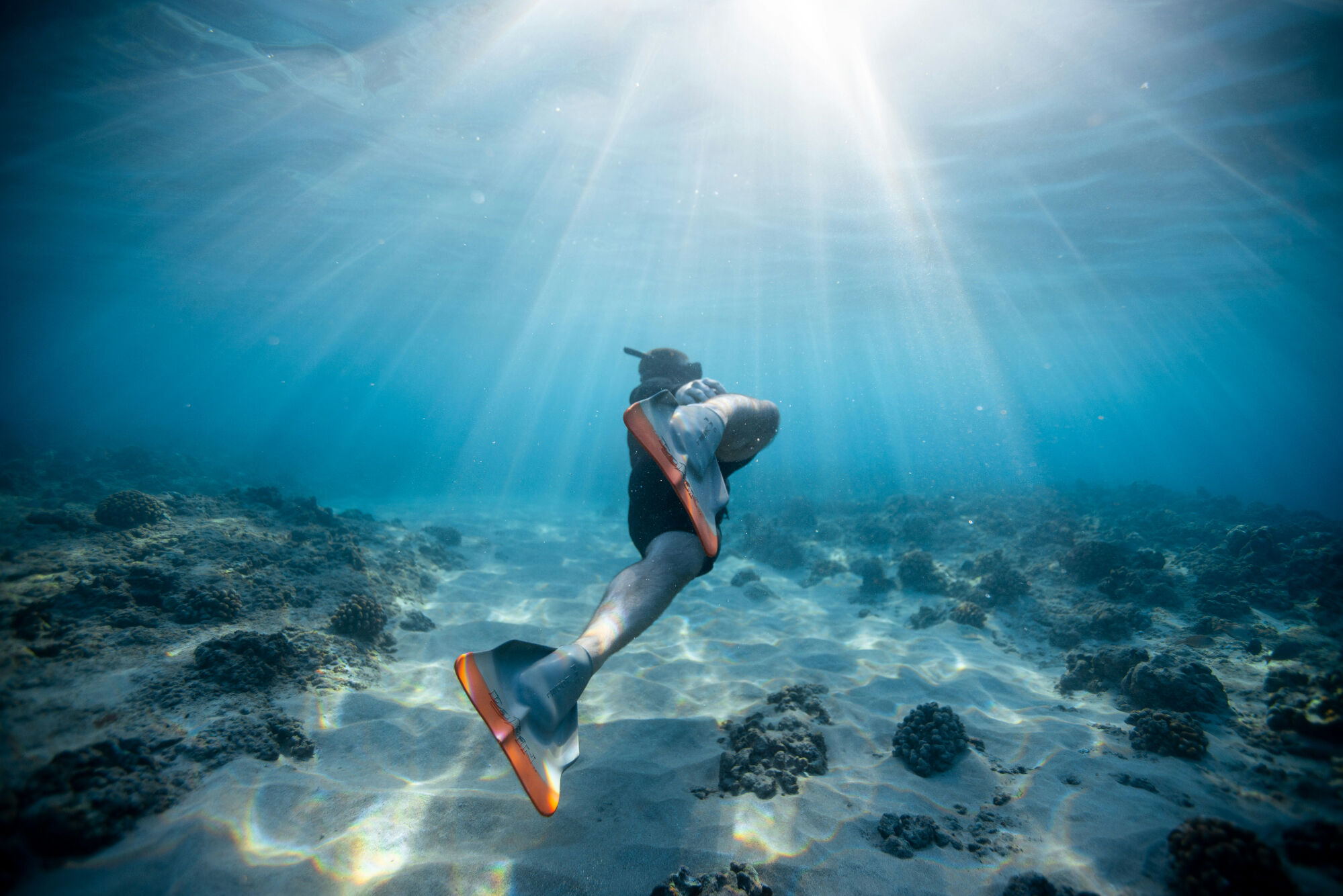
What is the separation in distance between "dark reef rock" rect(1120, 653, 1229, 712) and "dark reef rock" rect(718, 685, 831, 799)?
299 centimetres

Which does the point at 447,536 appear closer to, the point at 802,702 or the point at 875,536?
the point at 802,702

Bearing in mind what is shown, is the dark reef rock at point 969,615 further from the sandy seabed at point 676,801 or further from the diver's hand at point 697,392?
the diver's hand at point 697,392

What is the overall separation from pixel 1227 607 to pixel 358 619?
475 inches

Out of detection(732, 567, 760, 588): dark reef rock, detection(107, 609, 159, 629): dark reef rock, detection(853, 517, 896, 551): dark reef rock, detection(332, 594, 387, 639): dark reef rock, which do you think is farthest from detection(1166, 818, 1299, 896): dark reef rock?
detection(853, 517, 896, 551): dark reef rock

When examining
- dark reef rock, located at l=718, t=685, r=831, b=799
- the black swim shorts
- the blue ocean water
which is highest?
the blue ocean water

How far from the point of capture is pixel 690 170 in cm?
1597

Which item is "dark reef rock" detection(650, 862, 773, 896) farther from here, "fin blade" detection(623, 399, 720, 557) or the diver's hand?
the diver's hand

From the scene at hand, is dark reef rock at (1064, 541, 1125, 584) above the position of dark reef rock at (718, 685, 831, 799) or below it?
above

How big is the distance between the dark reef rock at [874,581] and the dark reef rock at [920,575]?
31 centimetres

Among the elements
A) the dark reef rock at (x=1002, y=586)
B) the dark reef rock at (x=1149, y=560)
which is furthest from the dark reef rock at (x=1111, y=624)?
the dark reef rock at (x=1149, y=560)

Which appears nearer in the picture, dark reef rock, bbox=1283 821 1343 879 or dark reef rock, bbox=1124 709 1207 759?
dark reef rock, bbox=1283 821 1343 879

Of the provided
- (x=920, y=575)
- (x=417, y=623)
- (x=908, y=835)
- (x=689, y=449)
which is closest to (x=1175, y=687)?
(x=908, y=835)

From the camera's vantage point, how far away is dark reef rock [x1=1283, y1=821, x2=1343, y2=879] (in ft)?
5.06

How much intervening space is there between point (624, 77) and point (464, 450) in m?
88.8
